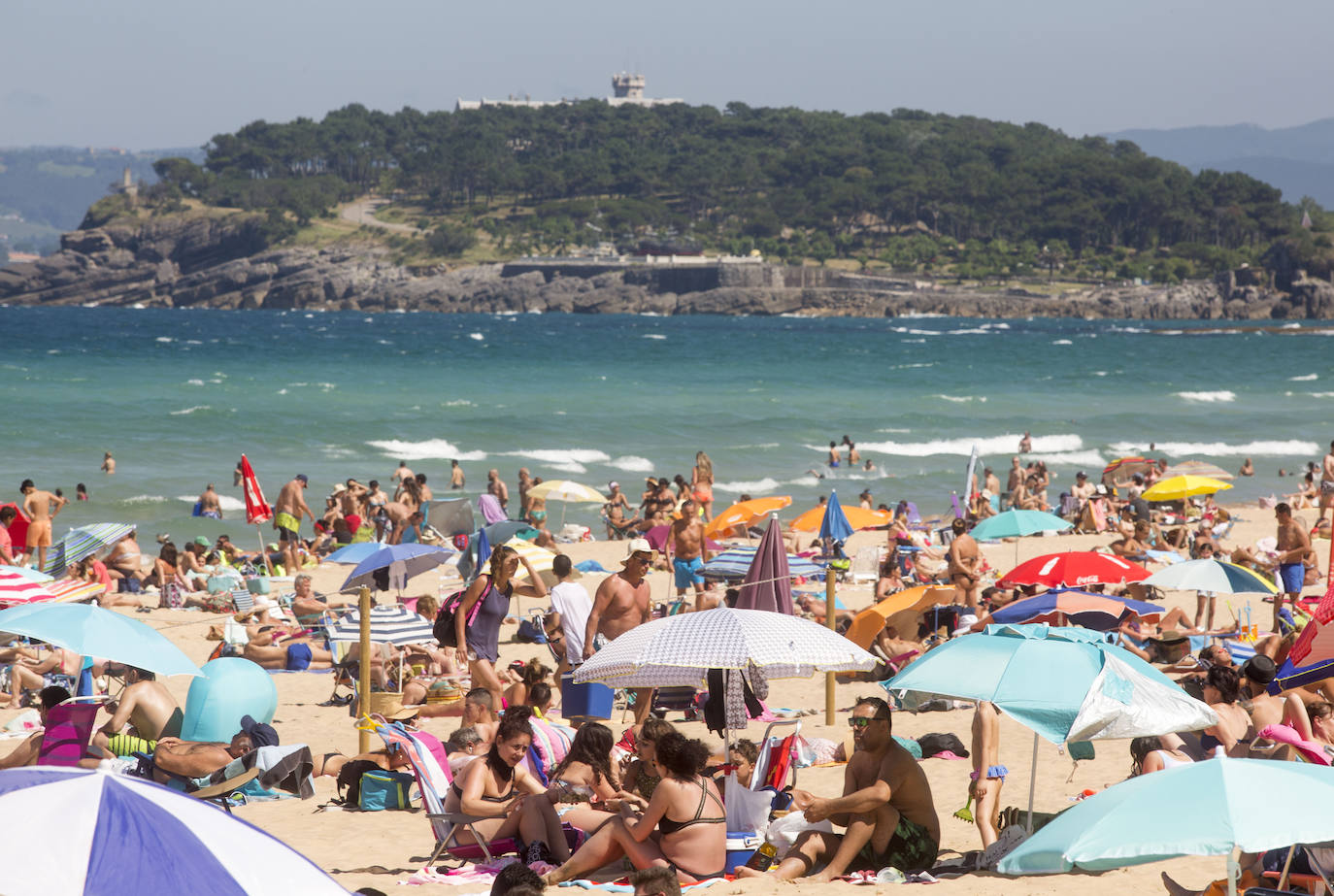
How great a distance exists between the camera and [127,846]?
347 centimetres

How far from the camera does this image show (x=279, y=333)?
80.7m

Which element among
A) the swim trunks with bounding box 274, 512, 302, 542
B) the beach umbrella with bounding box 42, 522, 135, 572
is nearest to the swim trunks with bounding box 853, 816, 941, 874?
the beach umbrella with bounding box 42, 522, 135, 572

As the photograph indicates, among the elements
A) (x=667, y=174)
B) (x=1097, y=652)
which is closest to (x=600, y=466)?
(x=1097, y=652)

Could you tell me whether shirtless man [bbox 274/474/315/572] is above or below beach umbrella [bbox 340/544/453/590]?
below

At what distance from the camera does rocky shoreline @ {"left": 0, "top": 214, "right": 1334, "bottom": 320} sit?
114875mm

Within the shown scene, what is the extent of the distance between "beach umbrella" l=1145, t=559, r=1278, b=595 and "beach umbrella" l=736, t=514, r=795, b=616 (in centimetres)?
298

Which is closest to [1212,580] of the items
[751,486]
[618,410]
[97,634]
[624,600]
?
[624,600]

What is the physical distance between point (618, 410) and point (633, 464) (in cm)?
1118

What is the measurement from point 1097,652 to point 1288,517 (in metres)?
7.11

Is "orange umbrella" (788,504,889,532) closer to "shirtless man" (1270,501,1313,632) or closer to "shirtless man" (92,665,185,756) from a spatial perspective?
"shirtless man" (1270,501,1313,632)

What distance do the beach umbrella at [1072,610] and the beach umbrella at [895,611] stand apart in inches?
25.9

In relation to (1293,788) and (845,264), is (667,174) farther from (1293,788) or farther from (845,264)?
(1293,788)

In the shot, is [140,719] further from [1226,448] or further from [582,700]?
[1226,448]

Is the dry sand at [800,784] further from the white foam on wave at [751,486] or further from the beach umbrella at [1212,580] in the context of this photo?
the white foam on wave at [751,486]
